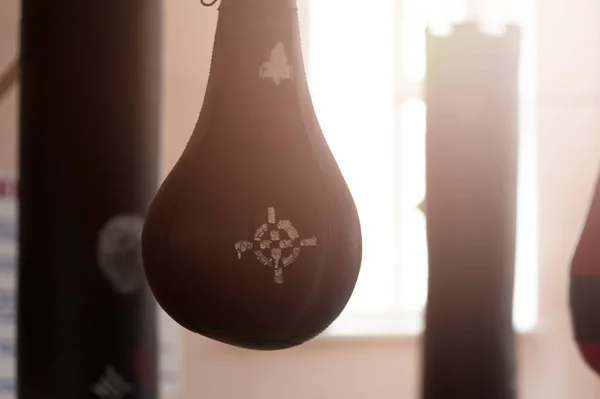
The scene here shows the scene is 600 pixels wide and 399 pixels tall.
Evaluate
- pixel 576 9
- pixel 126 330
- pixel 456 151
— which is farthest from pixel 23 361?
pixel 576 9

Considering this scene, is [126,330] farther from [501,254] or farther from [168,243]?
[501,254]

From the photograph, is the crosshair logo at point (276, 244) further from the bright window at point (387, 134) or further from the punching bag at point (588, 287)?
the bright window at point (387, 134)

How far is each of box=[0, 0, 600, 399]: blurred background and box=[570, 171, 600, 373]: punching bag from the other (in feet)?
0.36

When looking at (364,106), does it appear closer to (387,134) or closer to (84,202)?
(387,134)

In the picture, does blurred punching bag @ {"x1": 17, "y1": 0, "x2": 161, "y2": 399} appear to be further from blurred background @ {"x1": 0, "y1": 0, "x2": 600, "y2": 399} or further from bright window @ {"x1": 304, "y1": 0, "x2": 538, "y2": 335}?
bright window @ {"x1": 304, "y1": 0, "x2": 538, "y2": 335}

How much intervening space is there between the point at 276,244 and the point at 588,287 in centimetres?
21

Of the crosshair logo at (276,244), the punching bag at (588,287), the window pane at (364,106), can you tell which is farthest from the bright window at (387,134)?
the crosshair logo at (276,244)

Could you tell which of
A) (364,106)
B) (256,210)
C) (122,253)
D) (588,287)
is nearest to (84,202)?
(122,253)

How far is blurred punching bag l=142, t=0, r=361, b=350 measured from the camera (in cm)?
35

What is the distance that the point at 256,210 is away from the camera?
→ 350 mm

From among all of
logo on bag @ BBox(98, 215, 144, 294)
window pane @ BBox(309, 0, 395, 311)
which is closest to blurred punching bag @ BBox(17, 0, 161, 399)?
logo on bag @ BBox(98, 215, 144, 294)

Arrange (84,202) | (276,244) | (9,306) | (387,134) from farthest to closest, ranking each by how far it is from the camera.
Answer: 1. (387,134)
2. (9,306)
3. (84,202)
4. (276,244)

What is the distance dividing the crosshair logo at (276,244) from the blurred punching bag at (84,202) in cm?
A: 18

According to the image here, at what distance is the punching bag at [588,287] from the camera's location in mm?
427
